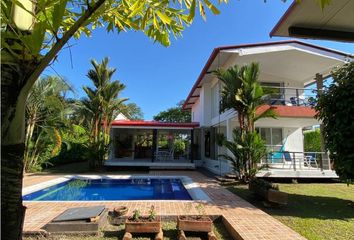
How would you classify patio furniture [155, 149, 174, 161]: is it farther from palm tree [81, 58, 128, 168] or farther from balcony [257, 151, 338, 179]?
balcony [257, 151, 338, 179]

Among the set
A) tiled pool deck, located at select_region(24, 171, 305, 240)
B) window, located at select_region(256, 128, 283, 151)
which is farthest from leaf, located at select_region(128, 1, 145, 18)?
window, located at select_region(256, 128, 283, 151)

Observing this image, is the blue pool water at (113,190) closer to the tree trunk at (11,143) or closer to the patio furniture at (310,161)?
the patio furniture at (310,161)

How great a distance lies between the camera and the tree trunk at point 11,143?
1515 mm

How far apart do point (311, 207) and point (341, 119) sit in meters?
2.98

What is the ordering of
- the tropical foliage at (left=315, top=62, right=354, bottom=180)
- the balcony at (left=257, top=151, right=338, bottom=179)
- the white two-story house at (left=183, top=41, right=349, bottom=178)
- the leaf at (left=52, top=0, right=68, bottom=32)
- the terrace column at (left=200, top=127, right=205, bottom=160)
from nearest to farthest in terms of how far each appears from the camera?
1. the leaf at (left=52, top=0, right=68, bottom=32)
2. the tropical foliage at (left=315, top=62, right=354, bottom=180)
3. the balcony at (left=257, top=151, right=338, bottom=179)
4. the white two-story house at (left=183, top=41, right=349, bottom=178)
5. the terrace column at (left=200, top=127, right=205, bottom=160)

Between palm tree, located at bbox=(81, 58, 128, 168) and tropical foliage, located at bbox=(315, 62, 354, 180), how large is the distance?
13219mm

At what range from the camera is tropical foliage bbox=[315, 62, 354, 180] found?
29.0ft

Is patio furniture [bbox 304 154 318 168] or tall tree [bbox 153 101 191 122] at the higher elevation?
tall tree [bbox 153 101 191 122]

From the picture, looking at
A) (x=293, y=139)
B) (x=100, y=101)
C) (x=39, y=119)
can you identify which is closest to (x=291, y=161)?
(x=293, y=139)

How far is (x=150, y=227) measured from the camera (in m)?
6.18

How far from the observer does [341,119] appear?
9.07 metres

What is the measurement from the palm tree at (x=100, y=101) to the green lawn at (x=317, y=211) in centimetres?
979

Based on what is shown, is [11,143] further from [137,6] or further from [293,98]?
[293,98]

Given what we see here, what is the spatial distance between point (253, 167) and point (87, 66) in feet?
42.3
